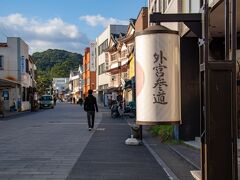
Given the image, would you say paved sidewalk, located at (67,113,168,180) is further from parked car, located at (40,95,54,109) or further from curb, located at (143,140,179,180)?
parked car, located at (40,95,54,109)

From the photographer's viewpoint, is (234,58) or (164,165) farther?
(164,165)

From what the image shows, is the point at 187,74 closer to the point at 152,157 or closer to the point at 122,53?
the point at 152,157

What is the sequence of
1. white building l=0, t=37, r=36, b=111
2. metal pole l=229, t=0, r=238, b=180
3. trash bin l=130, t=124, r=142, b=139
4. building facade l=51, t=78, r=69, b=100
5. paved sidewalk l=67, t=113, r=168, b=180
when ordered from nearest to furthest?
metal pole l=229, t=0, r=238, b=180 < paved sidewalk l=67, t=113, r=168, b=180 < trash bin l=130, t=124, r=142, b=139 < white building l=0, t=37, r=36, b=111 < building facade l=51, t=78, r=69, b=100

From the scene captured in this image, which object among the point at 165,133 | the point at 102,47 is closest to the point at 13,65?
the point at 102,47

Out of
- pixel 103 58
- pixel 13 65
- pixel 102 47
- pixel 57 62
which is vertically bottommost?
pixel 13 65

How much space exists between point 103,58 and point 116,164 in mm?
75559

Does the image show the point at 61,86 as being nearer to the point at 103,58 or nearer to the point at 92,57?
the point at 92,57

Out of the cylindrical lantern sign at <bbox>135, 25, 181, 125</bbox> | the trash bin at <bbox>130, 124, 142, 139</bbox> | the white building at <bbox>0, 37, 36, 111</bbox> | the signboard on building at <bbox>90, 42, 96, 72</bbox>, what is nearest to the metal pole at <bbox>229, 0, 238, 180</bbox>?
the cylindrical lantern sign at <bbox>135, 25, 181, 125</bbox>

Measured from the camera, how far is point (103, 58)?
8588 cm

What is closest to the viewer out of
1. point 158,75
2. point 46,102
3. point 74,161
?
point 158,75

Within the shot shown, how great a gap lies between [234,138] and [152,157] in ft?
18.8

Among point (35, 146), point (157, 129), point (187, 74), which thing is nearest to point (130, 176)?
point (35, 146)

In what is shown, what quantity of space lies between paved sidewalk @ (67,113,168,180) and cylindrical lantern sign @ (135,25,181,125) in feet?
7.50

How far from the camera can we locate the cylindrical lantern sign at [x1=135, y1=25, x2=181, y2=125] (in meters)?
6.91
